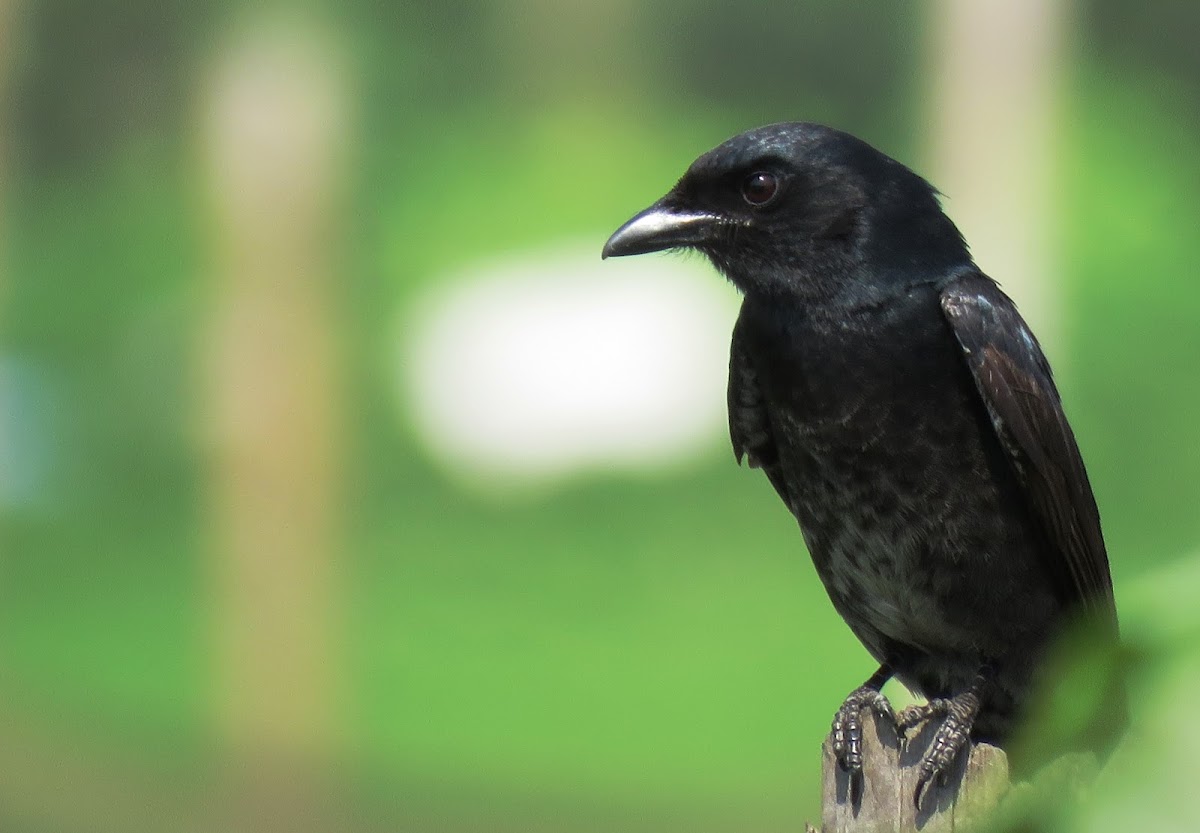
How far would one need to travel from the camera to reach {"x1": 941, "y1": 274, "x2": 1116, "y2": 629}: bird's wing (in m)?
2.92

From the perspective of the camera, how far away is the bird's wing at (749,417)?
3.25m

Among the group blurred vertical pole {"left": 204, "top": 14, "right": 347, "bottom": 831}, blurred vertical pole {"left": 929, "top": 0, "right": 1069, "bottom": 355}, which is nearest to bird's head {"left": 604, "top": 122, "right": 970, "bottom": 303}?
blurred vertical pole {"left": 929, "top": 0, "right": 1069, "bottom": 355}

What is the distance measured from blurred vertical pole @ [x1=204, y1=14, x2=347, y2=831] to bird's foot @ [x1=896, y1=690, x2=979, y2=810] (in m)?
7.82

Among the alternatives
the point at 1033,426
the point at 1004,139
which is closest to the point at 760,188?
the point at 1033,426

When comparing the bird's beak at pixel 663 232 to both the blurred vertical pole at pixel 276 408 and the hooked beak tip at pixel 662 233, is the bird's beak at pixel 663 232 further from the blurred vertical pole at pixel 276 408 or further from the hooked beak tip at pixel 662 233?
the blurred vertical pole at pixel 276 408

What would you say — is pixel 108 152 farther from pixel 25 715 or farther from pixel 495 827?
pixel 495 827

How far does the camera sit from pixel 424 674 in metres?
11.1

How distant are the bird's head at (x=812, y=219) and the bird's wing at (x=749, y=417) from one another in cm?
15

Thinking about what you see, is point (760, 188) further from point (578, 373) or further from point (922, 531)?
point (578, 373)

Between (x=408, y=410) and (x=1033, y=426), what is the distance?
9970 mm

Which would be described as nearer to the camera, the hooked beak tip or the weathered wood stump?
the weathered wood stump

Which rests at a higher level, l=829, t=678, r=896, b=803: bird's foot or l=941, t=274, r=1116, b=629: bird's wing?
l=941, t=274, r=1116, b=629: bird's wing

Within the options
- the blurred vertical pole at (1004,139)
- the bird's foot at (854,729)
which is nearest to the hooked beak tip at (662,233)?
the bird's foot at (854,729)

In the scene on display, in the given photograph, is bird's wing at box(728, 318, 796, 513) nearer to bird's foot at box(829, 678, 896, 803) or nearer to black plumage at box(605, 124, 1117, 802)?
black plumage at box(605, 124, 1117, 802)
